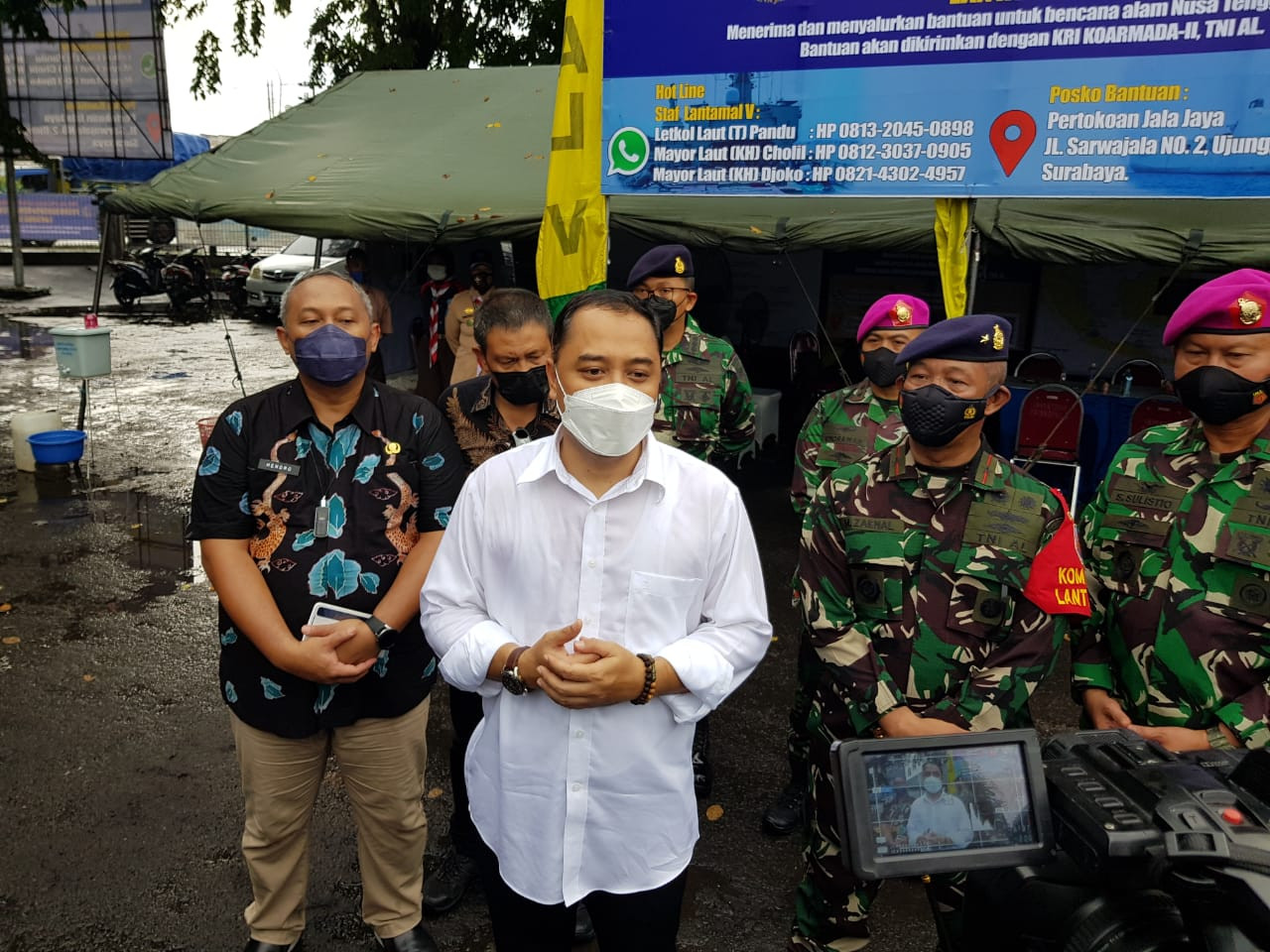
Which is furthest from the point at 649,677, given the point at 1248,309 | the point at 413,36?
the point at 413,36

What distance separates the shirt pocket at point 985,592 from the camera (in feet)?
7.28

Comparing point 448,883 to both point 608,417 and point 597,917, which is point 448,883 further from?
point 608,417

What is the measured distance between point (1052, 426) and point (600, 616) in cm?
588

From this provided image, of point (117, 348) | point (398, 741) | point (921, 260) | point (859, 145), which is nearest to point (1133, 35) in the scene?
point (859, 145)

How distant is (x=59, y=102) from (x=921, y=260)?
49.9 feet

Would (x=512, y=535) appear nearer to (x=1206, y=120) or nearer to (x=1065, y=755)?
(x=1065, y=755)

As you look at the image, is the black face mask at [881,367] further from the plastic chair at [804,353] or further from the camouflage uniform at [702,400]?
the plastic chair at [804,353]

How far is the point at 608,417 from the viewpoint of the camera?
1.72 metres

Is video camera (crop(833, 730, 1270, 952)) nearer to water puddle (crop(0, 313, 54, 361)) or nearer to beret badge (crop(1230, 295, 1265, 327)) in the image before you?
beret badge (crop(1230, 295, 1265, 327))

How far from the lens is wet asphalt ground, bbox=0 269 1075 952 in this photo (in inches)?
116

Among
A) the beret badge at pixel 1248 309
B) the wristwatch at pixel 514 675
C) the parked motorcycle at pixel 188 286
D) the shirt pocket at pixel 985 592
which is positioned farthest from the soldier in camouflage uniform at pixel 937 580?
the parked motorcycle at pixel 188 286

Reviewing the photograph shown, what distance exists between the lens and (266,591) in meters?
2.32

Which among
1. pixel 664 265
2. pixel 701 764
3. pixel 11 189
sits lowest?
pixel 701 764

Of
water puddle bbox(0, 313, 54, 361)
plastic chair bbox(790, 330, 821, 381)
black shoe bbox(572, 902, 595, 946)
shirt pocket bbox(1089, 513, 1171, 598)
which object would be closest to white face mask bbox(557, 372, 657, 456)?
shirt pocket bbox(1089, 513, 1171, 598)
